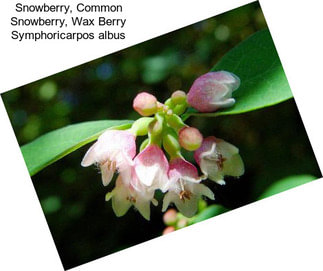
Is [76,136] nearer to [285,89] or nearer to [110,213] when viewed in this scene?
[285,89]

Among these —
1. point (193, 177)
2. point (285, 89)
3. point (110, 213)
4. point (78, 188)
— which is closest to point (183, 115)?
point (193, 177)

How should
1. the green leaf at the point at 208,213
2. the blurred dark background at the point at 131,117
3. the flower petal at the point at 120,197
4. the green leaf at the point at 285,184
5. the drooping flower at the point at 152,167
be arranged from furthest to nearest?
the blurred dark background at the point at 131,117 < the green leaf at the point at 285,184 < the green leaf at the point at 208,213 < the flower petal at the point at 120,197 < the drooping flower at the point at 152,167

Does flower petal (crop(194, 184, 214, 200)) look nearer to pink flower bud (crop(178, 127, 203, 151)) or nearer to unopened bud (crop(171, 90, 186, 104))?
pink flower bud (crop(178, 127, 203, 151))

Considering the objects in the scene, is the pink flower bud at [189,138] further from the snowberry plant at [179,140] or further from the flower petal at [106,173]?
the flower petal at [106,173]

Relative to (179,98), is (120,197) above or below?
below

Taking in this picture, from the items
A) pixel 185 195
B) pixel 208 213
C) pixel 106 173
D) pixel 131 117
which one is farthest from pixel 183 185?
pixel 131 117

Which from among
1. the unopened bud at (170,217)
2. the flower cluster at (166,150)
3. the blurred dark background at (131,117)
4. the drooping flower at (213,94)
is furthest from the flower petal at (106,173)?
the blurred dark background at (131,117)

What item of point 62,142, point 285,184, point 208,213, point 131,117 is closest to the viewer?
point 62,142

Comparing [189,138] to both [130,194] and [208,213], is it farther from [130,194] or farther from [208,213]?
[208,213]

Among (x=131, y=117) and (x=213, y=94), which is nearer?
(x=213, y=94)
